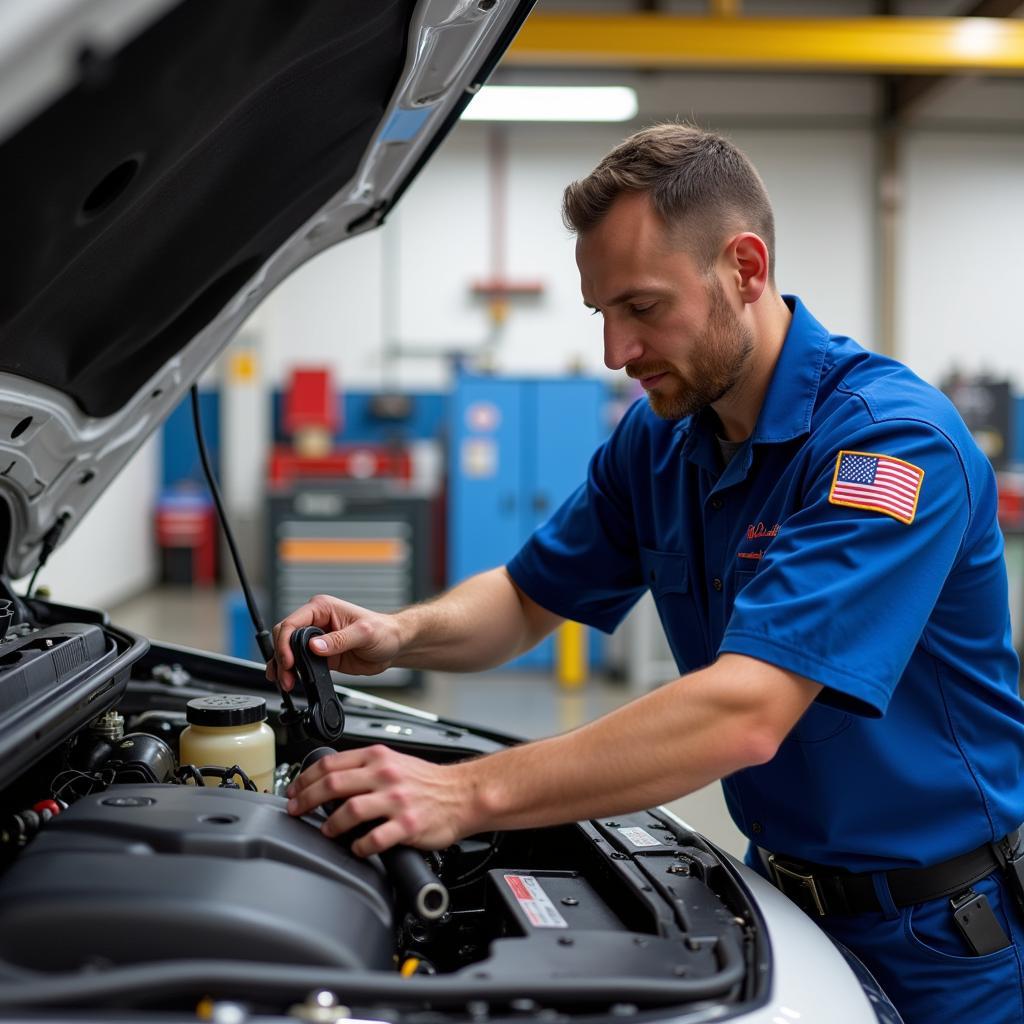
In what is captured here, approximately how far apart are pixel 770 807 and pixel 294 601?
422 centimetres

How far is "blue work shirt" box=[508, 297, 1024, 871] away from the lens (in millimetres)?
992

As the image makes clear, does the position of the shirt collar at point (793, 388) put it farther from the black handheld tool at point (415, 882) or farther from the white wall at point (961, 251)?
the white wall at point (961, 251)

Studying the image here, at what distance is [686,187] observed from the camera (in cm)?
117

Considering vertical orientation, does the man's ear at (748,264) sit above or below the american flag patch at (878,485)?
above

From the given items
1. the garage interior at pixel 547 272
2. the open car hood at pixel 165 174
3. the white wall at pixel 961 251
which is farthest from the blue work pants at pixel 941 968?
the white wall at pixel 961 251

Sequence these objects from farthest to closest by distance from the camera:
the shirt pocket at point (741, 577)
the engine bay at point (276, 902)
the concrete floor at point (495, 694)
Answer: the concrete floor at point (495, 694), the shirt pocket at point (741, 577), the engine bay at point (276, 902)

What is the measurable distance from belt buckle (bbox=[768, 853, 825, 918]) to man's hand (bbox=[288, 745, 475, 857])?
16.6 inches

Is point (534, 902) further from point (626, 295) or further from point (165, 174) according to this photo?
point (165, 174)

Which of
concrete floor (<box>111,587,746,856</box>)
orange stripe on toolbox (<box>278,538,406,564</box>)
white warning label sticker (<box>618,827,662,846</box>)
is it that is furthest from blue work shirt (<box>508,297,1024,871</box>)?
orange stripe on toolbox (<box>278,538,406,564</box>)

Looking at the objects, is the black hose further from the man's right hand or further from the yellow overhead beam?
the yellow overhead beam

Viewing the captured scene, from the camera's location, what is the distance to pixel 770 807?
47.7 inches

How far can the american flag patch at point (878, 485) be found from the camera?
102 centimetres

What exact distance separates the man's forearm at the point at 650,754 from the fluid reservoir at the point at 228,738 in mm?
346

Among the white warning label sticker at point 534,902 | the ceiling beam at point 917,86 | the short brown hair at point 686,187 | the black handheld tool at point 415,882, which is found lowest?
the white warning label sticker at point 534,902
